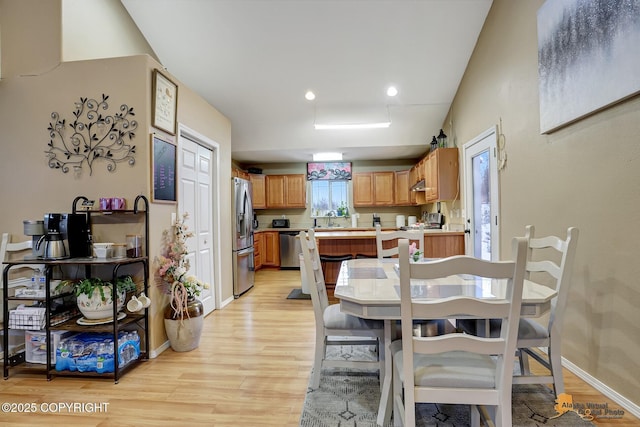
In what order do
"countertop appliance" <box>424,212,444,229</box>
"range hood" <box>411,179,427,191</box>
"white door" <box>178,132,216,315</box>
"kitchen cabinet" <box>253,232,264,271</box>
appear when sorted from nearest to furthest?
"white door" <box>178,132,216,315</box> → "countertop appliance" <box>424,212,444,229</box> → "range hood" <box>411,179,427,191</box> → "kitchen cabinet" <box>253,232,264,271</box>

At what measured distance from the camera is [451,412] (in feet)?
6.14

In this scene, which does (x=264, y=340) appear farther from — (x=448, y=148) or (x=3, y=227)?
(x=448, y=148)

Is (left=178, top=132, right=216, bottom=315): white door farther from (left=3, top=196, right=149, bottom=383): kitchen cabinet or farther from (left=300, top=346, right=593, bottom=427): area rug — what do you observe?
(left=300, top=346, right=593, bottom=427): area rug

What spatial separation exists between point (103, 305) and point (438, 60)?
450cm

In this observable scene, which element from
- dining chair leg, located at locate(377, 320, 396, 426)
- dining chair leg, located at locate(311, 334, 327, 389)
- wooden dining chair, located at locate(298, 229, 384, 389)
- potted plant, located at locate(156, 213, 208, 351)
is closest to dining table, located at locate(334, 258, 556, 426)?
dining chair leg, located at locate(377, 320, 396, 426)

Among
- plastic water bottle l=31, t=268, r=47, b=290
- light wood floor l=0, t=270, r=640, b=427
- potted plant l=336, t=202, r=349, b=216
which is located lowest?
light wood floor l=0, t=270, r=640, b=427

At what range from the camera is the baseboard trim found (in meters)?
1.82

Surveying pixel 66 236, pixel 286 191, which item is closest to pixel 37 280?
pixel 66 236

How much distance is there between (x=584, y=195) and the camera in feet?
7.20

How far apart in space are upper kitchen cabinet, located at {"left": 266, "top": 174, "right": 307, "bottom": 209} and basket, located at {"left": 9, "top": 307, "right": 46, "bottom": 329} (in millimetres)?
5183

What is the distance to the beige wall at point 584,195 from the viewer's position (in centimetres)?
186

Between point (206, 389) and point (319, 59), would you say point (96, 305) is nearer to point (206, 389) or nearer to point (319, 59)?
point (206, 389)

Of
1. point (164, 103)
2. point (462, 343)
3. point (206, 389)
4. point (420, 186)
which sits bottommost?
point (206, 389)

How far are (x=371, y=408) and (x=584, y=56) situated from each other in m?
2.64
